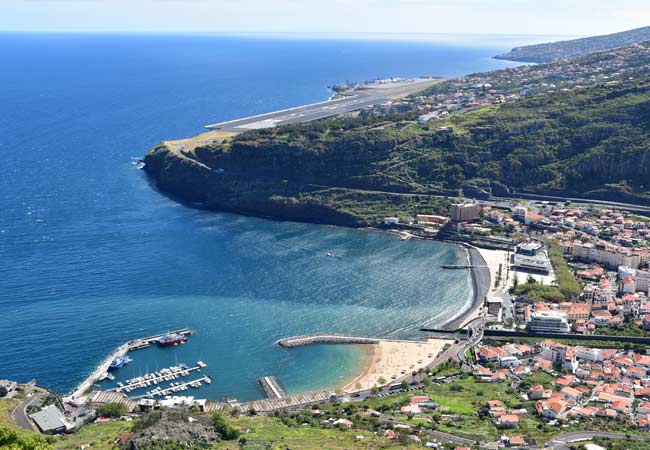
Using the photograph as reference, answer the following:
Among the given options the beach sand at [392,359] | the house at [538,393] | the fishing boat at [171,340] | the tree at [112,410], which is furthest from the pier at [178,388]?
the house at [538,393]

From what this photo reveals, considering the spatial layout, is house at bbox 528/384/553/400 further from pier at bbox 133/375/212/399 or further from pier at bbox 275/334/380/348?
pier at bbox 133/375/212/399

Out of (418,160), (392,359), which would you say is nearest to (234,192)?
(418,160)

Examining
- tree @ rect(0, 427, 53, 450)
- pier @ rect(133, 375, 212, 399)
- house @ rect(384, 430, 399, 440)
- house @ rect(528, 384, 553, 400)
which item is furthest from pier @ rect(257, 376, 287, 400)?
tree @ rect(0, 427, 53, 450)

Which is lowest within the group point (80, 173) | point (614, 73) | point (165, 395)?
point (165, 395)

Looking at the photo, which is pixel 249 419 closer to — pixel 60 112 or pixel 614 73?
pixel 614 73

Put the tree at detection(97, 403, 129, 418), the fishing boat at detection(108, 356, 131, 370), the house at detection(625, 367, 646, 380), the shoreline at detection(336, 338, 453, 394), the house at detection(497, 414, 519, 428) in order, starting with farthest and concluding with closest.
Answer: the shoreline at detection(336, 338, 453, 394) → the fishing boat at detection(108, 356, 131, 370) → the house at detection(625, 367, 646, 380) → the tree at detection(97, 403, 129, 418) → the house at detection(497, 414, 519, 428)

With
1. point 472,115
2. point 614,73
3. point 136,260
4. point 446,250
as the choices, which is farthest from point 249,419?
point 614,73

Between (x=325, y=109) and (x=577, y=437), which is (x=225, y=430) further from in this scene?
(x=325, y=109)
